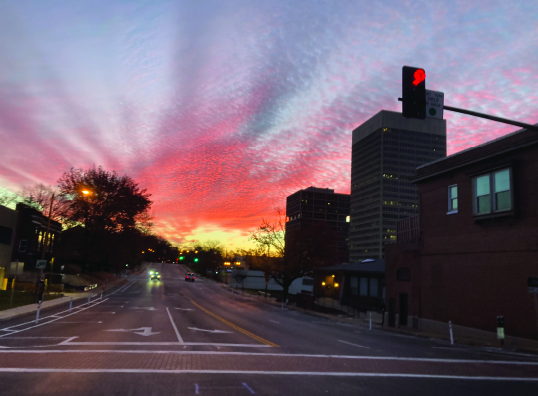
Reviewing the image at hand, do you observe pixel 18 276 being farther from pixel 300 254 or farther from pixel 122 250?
pixel 300 254

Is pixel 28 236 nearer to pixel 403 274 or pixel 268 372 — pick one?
pixel 403 274

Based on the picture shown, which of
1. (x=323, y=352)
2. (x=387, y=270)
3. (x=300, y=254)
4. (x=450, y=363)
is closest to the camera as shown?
(x=450, y=363)

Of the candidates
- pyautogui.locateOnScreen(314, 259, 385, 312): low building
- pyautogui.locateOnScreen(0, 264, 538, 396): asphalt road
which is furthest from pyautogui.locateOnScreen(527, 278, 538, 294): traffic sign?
pyautogui.locateOnScreen(314, 259, 385, 312): low building

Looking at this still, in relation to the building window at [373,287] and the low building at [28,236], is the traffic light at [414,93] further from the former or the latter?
the low building at [28,236]

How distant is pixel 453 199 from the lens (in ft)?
78.5

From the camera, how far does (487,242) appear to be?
819 inches

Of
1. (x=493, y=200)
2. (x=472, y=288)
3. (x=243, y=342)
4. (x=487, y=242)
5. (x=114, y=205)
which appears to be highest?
(x=114, y=205)

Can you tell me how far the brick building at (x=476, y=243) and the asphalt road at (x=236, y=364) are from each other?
3584mm

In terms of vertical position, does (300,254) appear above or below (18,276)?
above

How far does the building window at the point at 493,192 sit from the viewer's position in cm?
2002

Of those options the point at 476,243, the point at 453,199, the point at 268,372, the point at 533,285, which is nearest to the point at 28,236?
the point at 453,199

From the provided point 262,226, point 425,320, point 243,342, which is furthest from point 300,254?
point 243,342

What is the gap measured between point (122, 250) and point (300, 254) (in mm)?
28978

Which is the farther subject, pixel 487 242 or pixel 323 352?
pixel 487 242
